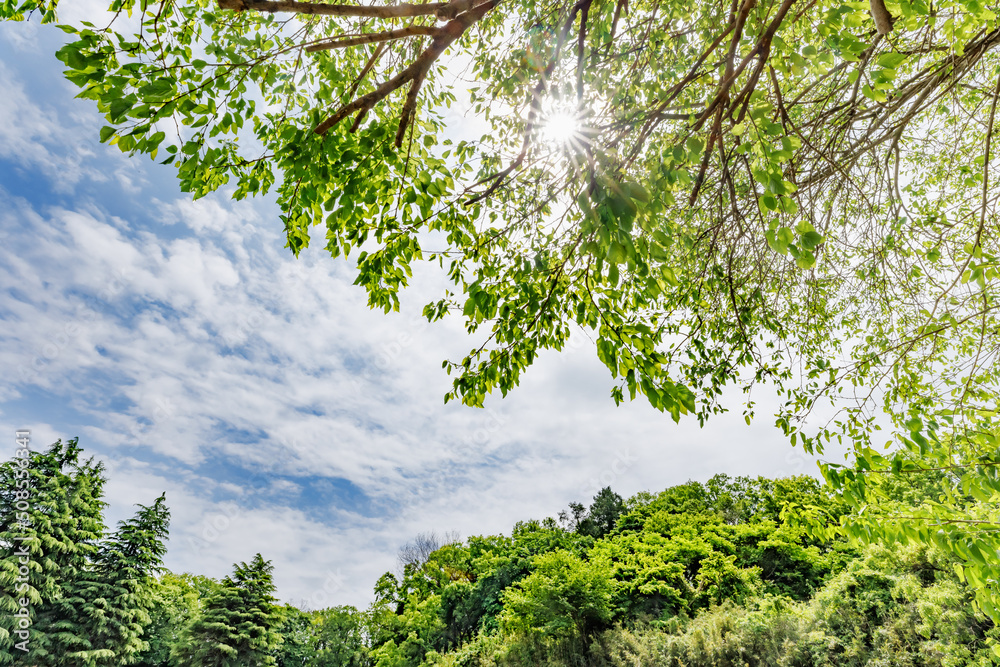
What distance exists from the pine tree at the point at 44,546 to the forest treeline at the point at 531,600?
0.16 ft

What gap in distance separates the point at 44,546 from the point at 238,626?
7169 mm

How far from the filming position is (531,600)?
13.9 m

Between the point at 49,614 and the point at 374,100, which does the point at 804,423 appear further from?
the point at 49,614

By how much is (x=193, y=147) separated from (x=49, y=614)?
823 inches

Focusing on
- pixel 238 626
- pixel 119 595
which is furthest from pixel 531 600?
pixel 119 595

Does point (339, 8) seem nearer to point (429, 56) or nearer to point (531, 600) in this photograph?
point (429, 56)

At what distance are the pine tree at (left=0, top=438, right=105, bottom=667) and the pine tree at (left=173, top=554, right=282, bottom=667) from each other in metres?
3.62

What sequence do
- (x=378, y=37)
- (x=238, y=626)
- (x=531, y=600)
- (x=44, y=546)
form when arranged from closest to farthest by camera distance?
(x=378, y=37) → (x=531, y=600) → (x=44, y=546) → (x=238, y=626)

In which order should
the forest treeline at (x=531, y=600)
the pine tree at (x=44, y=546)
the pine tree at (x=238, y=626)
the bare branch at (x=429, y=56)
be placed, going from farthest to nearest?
1. the pine tree at (x=238, y=626)
2. the pine tree at (x=44, y=546)
3. the forest treeline at (x=531, y=600)
4. the bare branch at (x=429, y=56)

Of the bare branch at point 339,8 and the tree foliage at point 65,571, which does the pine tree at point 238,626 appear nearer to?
the tree foliage at point 65,571

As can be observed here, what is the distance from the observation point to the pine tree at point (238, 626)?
1767 centimetres

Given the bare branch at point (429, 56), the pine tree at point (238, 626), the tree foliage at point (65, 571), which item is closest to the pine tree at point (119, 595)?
the tree foliage at point (65, 571)

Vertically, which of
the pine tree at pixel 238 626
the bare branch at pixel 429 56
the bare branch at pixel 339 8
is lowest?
the pine tree at pixel 238 626

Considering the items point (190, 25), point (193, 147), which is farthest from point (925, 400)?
point (190, 25)
